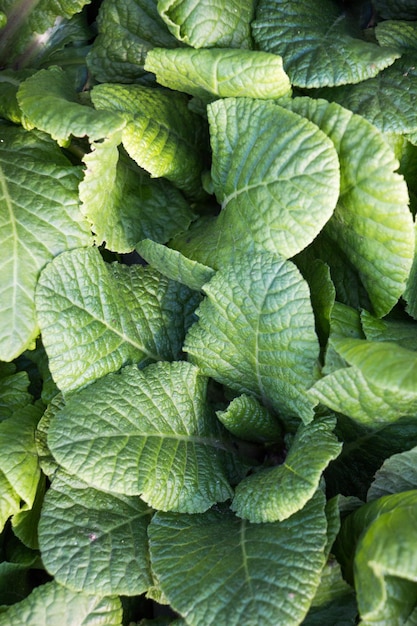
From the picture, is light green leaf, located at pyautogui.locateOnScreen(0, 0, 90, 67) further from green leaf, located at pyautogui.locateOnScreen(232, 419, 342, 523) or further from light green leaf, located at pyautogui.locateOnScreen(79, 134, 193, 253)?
green leaf, located at pyautogui.locateOnScreen(232, 419, 342, 523)

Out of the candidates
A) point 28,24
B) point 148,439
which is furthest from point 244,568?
point 28,24

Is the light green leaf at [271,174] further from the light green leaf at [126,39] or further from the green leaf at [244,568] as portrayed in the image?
the green leaf at [244,568]

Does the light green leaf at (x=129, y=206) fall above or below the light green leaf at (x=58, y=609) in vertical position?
above

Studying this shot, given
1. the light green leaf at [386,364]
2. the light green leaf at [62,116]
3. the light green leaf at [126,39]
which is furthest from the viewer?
the light green leaf at [126,39]

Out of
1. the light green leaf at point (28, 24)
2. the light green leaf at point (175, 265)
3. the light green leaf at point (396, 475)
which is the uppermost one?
the light green leaf at point (28, 24)

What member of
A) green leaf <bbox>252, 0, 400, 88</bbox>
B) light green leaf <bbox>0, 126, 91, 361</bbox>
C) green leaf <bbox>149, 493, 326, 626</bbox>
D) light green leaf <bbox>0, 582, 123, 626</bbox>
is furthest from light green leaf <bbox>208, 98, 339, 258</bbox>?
light green leaf <bbox>0, 582, 123, 626</bbox>

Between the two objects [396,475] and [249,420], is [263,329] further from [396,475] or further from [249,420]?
[396,475]

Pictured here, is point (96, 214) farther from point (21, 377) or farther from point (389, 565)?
point (389, 565)

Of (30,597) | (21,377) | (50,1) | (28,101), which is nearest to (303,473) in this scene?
(30,597)

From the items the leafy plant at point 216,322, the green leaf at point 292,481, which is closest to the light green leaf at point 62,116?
the leafy plant at point 216,322
